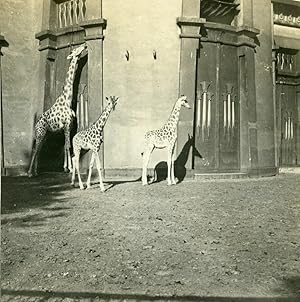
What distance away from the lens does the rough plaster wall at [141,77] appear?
10.1m

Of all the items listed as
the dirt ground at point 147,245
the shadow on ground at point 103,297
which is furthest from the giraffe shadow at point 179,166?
the shadow on ground at point 103,297

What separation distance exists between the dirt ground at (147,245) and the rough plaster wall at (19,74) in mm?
4450

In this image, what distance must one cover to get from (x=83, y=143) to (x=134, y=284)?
202 inches

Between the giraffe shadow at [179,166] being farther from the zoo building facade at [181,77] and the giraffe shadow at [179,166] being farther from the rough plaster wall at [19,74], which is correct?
the rough plaster wall at [19,74]

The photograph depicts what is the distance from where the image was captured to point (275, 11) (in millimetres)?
12750

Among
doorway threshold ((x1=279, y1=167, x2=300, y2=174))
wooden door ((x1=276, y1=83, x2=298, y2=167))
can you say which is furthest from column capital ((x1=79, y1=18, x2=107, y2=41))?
doorway threshold ((x1=279, y1=167, x2=300, y2=174))

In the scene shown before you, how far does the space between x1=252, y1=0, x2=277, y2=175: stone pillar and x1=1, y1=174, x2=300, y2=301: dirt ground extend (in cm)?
452

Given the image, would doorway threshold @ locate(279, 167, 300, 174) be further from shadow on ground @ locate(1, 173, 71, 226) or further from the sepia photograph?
shadow on ground @ locate(1, 173, 71, 226)

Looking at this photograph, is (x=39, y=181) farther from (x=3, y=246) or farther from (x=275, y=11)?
(x=275, y=11)

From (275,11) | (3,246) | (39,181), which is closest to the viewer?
(3,246)

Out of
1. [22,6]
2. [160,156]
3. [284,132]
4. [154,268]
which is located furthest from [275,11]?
[154,268]

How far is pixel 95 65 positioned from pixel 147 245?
22.9 feet

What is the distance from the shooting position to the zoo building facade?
1014 cm

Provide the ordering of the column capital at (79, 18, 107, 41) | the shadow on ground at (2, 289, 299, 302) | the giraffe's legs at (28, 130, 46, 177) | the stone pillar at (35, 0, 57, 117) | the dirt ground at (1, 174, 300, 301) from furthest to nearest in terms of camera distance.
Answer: the stone pillar at (35, 0, 57, 117) < the column capital at (79, 18, 107, 41) < the giraffe's legs at (28, 130, 46, 177) < the dirt ground at (1, 174, 300, 301) < the shadow on ground at (2, 289, 299, 302)
